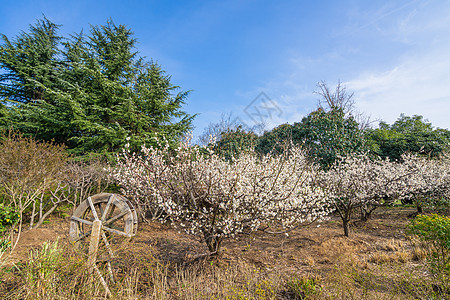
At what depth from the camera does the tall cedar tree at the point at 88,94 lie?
11859 millimetres

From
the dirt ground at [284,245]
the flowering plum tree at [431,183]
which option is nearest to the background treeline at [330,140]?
the flowering plum tree at [431,183]

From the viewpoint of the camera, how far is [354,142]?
998cm

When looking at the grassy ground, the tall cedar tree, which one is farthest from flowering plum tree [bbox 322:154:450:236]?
the tall cedar tree

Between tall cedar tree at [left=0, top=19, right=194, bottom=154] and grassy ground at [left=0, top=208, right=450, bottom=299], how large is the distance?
20.8 ft

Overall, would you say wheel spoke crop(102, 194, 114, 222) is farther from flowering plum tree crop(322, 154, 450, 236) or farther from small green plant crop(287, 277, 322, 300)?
flowering plum tree crop(322, 154, 450, 236)

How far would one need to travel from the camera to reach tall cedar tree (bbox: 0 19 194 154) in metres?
11.9

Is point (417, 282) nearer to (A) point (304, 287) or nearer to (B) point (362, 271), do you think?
(B) point (362, 271)

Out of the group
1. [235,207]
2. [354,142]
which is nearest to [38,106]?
[235,207]

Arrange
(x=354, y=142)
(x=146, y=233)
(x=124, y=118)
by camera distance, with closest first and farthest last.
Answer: (x=146, y=233)
(x=354, y=142)
(x=124, y=118)

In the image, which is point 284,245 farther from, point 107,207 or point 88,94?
point 88,94

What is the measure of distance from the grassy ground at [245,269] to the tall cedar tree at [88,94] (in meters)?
6.34

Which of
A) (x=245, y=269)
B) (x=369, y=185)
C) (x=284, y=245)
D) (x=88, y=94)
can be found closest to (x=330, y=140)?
(x=369, y=185)

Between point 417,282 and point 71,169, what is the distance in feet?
37.1

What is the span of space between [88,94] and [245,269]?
1403cm
